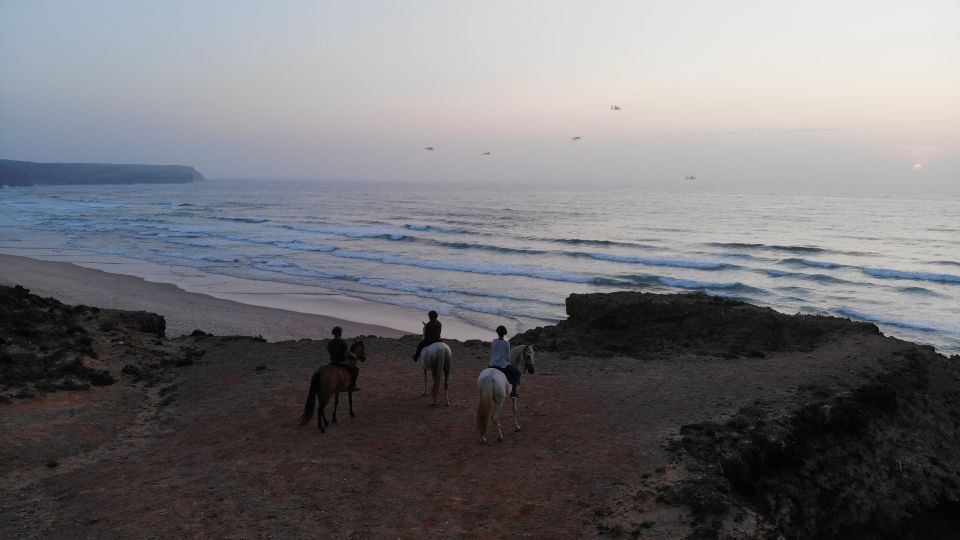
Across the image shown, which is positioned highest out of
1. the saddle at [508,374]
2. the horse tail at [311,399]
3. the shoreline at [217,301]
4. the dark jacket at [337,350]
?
the dark jacket at [337,350]

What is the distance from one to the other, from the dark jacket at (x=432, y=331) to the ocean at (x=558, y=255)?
11.5 metres

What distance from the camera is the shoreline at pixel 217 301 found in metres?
22.4

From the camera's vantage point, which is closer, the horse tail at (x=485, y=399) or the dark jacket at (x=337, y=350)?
the horse tail at (x=485, y=399)

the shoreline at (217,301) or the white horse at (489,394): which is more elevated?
the white horse at (489,394)

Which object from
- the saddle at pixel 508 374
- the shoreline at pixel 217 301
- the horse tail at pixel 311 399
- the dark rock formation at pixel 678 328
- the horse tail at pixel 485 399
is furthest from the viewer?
the shoreline at pixel 217 301

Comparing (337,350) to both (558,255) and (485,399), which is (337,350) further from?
(558,255)

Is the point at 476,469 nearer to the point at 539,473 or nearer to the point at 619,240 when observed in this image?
the point at 539,473

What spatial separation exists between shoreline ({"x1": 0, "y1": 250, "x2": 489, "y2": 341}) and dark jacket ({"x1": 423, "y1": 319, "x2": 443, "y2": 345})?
9702mm

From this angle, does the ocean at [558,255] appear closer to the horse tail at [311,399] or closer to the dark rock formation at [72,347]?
the dark rock formation at [72,347]

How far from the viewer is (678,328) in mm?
17938

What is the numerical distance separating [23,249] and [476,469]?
4587 centimetres

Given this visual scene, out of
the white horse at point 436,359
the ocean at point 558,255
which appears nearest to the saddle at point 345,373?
the white horse at point 436,359

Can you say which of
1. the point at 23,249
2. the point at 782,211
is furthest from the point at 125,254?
the point at 782,211

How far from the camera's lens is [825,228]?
186 feet
